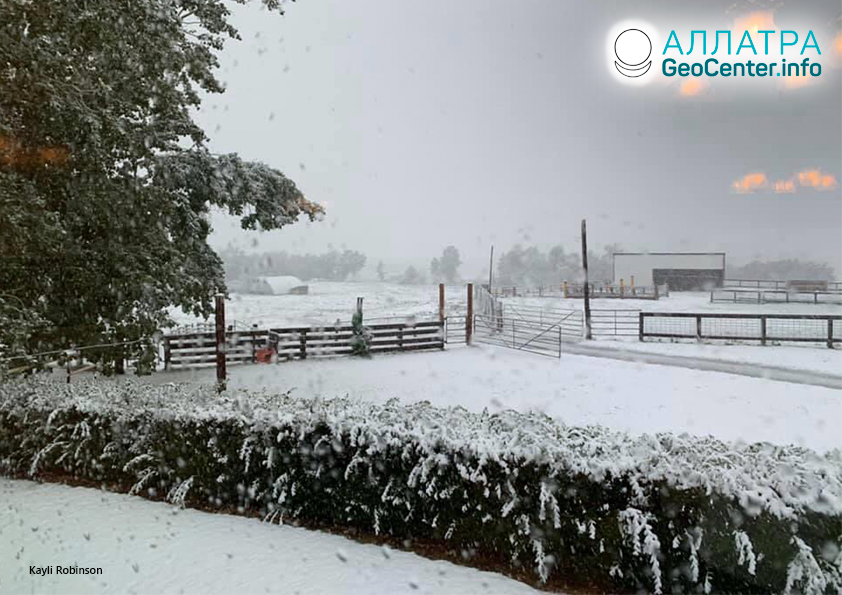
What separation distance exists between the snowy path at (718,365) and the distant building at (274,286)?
31.0 metres

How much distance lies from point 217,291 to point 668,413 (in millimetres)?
9818

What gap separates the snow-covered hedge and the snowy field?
70.0 feet

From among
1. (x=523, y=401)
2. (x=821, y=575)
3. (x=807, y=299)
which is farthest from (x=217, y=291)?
(x=807, y=299)

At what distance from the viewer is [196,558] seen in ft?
16.5

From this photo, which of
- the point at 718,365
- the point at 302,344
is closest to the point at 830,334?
the point at 718,365

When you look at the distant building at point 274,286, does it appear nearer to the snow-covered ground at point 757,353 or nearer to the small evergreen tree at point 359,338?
the small evergreen tree at point 359,338

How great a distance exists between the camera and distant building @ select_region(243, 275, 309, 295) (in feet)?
156

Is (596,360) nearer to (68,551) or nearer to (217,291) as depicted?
(217,291)

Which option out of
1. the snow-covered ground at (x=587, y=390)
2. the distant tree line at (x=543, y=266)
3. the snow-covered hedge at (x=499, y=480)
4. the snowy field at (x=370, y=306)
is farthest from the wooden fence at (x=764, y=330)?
the distant tree line at (x=543, y=266)

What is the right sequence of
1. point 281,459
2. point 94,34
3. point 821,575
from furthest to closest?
point 94,34 < point 281,459 < point 821,575

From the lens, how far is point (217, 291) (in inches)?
495

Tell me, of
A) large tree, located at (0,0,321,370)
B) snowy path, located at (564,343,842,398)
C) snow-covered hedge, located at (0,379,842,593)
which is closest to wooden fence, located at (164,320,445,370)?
snowy path, located at (564,343,842,398)

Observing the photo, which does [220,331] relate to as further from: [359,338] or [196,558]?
[196,558]

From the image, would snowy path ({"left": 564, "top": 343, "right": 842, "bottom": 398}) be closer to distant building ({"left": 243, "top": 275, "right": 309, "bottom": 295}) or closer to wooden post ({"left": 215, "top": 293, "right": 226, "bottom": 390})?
wooden post ({"left": 215, "top": 293, "right": 226, "bottom": 390})
